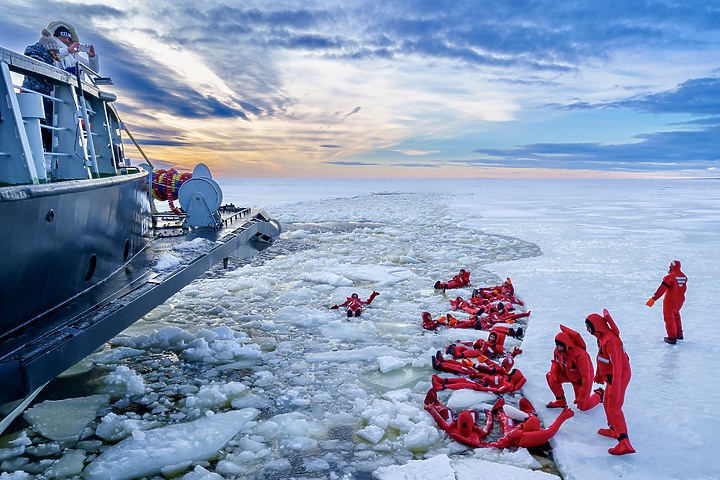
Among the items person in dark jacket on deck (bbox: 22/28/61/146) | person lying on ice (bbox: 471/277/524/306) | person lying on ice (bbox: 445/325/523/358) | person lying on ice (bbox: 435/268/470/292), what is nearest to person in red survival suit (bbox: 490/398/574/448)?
person lying on ice (bbox: 445/325/523/358)

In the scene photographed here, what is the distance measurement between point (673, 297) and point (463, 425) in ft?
10.7

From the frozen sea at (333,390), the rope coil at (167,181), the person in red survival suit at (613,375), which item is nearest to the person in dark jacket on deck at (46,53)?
the frozen sea at (333,390)

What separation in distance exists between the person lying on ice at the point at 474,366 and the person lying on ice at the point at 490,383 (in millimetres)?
119

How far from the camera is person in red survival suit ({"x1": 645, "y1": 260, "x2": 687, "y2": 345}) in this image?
5418mm

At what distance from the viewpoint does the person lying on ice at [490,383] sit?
4672 mm

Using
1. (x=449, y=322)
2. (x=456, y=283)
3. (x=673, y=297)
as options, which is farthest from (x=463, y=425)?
(x=456, y=283)

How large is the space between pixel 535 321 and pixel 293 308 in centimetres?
364

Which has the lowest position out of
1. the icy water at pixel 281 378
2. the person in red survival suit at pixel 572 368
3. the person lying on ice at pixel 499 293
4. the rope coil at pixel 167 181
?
the icy water at pixel 281 378

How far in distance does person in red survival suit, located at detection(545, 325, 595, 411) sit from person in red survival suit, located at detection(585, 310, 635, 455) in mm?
175

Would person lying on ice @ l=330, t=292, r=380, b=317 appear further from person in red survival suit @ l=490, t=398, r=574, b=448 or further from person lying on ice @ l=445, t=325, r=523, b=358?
person in red survival suit @ l=490, t=398, r=574, b=448

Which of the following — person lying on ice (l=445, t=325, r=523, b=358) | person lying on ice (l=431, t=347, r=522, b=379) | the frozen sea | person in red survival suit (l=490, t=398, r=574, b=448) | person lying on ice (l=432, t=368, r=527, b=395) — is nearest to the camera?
the frozen sea

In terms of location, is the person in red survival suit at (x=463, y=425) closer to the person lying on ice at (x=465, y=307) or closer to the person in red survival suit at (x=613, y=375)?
the person in red survival suit at (x=613, y=375)

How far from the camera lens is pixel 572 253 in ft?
40.1

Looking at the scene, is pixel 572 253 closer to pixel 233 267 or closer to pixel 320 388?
pixel 233 267
